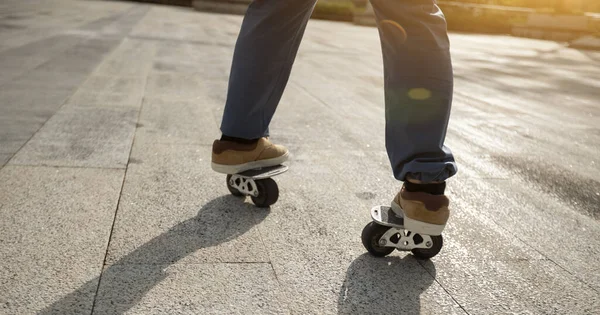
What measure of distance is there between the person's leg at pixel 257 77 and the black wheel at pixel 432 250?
26.8 inches

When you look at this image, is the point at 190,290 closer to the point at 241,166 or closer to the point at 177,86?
the point at 241,166

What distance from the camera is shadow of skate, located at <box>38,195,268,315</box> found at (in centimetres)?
162

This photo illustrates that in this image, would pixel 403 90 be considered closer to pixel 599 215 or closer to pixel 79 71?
pixel 599 215

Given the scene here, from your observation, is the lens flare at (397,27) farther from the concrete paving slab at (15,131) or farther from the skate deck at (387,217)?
the concrete paving slab at (15,131)

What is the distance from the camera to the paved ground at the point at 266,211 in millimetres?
1764

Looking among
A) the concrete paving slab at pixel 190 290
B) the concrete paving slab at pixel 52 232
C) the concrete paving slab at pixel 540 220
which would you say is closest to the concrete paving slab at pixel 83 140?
the concrete paving slab at pixel 52 232

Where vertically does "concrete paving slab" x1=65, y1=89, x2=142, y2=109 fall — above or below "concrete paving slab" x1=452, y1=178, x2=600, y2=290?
below

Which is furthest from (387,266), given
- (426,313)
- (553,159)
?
(553,159)

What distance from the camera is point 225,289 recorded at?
175cm

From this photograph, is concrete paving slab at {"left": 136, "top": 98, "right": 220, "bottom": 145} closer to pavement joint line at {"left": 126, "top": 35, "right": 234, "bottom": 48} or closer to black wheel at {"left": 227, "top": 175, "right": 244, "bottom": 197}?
black wheel at {"left": 227, "top": 175, "right": 244, "bottom": 197}

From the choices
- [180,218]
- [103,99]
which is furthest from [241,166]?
[103,99]

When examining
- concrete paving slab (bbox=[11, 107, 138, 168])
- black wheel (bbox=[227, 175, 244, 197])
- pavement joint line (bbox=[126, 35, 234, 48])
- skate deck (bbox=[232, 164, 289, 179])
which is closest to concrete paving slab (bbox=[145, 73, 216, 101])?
concrete paving slab (bbox=[11, 107, 138, 168])

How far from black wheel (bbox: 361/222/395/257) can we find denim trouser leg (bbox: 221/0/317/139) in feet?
1.92

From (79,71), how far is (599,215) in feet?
14.1
